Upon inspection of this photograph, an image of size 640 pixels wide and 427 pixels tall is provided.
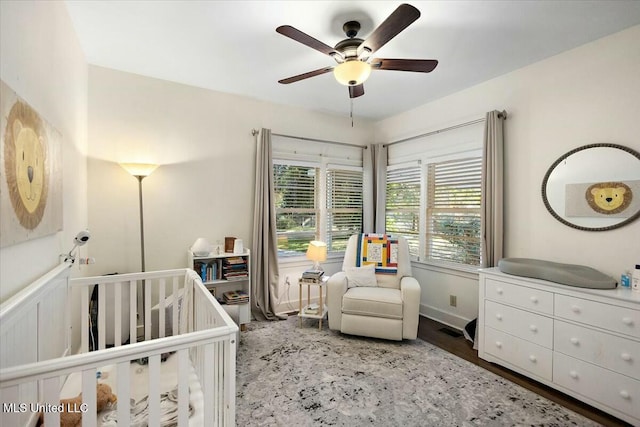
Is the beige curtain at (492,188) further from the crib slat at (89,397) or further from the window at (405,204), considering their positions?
the crib slat at (89,397)

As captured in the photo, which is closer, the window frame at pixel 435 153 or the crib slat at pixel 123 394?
the crib slat at pixel 123 394

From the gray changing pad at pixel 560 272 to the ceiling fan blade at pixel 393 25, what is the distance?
1.96 metres

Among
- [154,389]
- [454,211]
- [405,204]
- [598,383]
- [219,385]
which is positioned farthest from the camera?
[405,204]

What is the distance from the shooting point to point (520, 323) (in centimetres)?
233

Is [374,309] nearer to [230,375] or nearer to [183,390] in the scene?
[230,375]

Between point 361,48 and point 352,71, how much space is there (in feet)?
0.54

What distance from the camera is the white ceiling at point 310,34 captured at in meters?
1.93

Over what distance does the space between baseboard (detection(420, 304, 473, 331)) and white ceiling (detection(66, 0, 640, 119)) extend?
2.48 meters

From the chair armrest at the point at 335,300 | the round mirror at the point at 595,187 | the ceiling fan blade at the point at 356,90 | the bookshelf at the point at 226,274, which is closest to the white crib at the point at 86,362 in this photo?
the bookshelf at the point at 226,274

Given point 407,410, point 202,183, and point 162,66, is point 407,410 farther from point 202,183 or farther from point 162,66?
point 162,66

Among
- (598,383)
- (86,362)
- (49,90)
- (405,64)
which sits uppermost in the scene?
(405,64)

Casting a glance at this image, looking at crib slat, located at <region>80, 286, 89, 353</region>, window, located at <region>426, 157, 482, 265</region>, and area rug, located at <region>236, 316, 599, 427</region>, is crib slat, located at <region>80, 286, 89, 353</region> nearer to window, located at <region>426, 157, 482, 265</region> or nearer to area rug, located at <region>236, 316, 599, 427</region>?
area rug, located at <region>236, 316, 599, 427</region>

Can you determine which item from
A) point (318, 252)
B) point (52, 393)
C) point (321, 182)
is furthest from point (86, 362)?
point (321, 182)

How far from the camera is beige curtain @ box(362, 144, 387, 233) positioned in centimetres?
426
